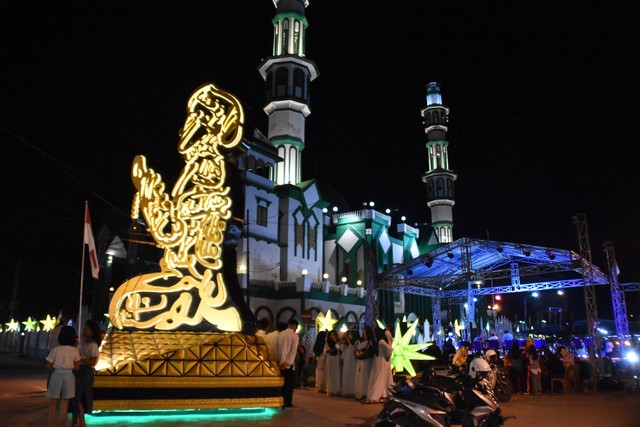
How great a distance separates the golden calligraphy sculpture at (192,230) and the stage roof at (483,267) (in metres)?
14.8

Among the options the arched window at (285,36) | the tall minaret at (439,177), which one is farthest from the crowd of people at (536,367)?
the tall minaret at (439,177)

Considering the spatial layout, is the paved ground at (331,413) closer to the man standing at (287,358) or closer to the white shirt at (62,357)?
the man standing at (287,358)

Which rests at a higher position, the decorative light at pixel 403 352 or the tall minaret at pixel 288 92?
the tall minaret at pixel 288 92

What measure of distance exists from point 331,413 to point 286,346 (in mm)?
1458

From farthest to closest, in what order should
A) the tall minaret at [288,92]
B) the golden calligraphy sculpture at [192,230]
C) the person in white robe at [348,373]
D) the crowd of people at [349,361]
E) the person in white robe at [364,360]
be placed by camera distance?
the tall minaret at [288,92]
the person in white robe at [348,373]
the person in white robe at [364,360]
the crowd of people at [349,361]
the golden calligraphy sculpture at [192,230]

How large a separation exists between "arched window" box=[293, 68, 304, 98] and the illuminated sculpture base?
2886cm

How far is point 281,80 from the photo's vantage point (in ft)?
119

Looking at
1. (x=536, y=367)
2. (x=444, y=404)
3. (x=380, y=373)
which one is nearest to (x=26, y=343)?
(x=380, y=373)

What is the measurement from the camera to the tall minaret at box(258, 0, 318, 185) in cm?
3569

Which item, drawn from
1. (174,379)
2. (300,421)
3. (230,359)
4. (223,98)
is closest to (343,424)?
(300,421)

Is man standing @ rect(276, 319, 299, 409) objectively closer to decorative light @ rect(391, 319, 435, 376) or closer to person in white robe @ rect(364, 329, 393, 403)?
person in white robe @ rect(364, 329, 393, 403)

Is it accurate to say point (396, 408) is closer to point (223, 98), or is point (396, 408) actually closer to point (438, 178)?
point (223, 98)

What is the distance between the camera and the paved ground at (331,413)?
775cm

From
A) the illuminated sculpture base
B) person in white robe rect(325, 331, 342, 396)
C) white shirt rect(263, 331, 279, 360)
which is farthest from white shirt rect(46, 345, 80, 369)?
person in white robe rect(325, 331, 342, 396)
